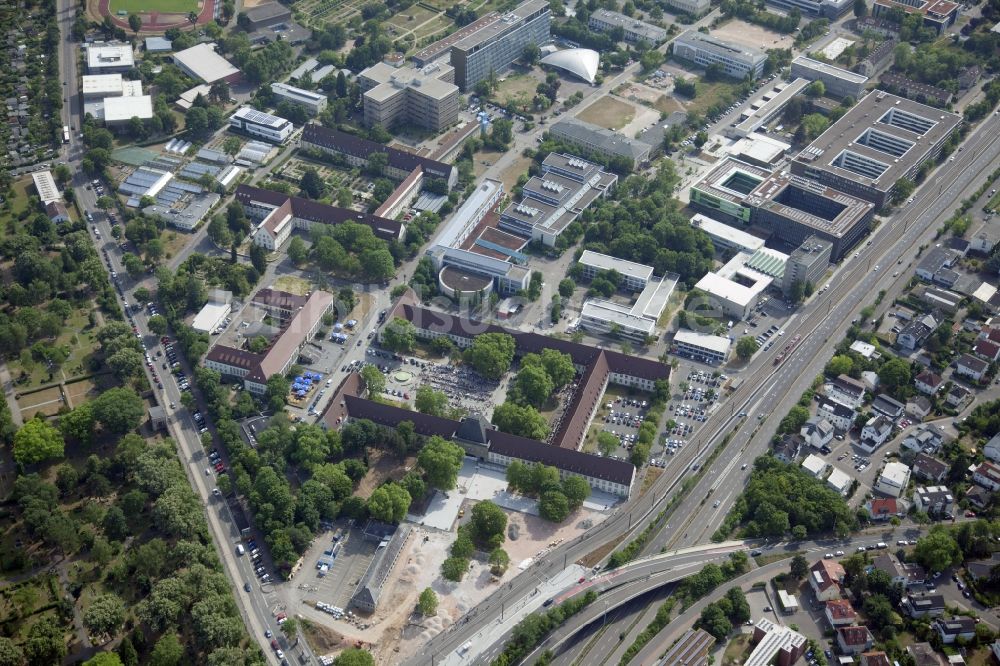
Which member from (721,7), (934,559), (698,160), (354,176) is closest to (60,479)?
(354,176)

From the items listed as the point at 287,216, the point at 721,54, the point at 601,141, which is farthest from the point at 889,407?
the point at 721,54

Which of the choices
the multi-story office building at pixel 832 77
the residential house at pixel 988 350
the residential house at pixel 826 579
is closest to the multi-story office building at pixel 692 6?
the multi-story office building at pixel 832 77

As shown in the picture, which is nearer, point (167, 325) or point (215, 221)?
point (167, 325)

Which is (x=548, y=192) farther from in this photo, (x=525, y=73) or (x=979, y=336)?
(x=979, y=336)

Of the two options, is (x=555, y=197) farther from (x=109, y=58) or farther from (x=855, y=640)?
(x=109, y=58)

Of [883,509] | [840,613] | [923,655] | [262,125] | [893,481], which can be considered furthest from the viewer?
[262,125]

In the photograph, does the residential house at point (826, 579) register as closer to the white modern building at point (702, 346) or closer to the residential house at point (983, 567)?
the residential house at point (983, 567)
